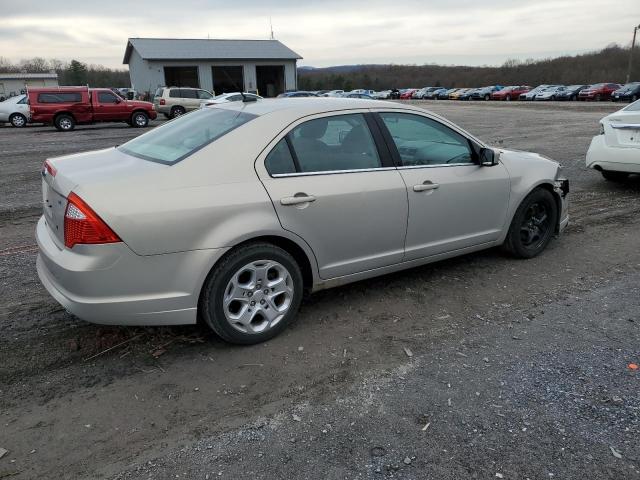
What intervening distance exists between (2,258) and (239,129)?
3387mm

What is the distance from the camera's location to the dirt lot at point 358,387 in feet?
8.28

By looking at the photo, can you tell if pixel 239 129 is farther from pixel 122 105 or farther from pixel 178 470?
pixel 122 105

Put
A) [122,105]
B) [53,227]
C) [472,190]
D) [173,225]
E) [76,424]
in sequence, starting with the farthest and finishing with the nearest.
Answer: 1. [122,105]
2. [472,190]
3. [53,227]
4. [173,225]
5. [76,424]

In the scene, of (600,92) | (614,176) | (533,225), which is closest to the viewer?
(533,225)

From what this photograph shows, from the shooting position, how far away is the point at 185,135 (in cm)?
384

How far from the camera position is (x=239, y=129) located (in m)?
3.55

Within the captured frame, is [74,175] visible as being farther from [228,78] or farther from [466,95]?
[466,95]

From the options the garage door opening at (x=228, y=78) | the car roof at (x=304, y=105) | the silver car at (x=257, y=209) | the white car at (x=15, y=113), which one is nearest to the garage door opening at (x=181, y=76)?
the garage door opening at (x=228, y=78)

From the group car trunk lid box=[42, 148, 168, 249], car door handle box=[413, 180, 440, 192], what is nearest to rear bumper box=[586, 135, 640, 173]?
car door handle box=[413, 180, 440, 192]

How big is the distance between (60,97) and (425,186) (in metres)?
21.7

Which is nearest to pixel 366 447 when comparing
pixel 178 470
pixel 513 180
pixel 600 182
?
pixel 178 470

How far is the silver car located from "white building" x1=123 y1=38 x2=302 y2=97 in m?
42.8

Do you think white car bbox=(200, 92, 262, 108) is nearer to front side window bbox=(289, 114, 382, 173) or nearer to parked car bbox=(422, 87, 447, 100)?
front side window bbox=(289, 114, 382, 173)

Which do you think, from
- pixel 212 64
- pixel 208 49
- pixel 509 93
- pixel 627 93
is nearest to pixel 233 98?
pixel 212 64
